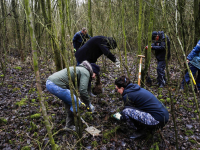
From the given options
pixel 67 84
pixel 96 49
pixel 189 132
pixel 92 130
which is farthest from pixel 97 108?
pixel 189 132

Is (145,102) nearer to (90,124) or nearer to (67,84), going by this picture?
(90,124)

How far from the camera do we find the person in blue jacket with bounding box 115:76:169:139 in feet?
9.84

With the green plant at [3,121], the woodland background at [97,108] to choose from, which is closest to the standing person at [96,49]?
the woodland background at [97,108]

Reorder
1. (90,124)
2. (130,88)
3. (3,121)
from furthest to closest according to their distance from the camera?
(90,124)
(3,121)
(130,88)

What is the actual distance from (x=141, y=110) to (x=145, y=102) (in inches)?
8.0

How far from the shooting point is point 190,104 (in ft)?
14.5

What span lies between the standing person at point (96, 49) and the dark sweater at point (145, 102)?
5.70ft

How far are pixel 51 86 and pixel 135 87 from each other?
65.1 inches

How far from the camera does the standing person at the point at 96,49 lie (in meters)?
4.76

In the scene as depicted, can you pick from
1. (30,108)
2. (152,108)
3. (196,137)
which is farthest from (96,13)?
(196,137)

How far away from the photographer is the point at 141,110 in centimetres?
316

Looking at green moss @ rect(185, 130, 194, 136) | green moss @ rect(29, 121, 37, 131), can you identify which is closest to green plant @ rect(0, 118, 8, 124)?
green moss @ rect(29, 121, 37, 131)

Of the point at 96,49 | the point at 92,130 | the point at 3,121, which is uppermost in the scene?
the point at 96,49

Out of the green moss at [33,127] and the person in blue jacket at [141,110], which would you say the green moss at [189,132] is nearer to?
the person in blue jacket at [141,110]
